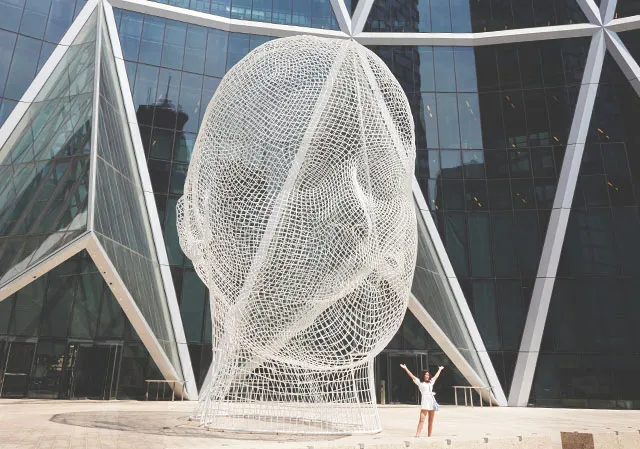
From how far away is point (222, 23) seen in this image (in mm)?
23016

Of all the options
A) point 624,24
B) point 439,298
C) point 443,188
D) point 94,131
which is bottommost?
point 439,298

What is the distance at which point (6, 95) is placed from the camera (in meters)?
18.8

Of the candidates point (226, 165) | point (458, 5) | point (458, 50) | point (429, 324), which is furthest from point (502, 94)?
point (226, 165)

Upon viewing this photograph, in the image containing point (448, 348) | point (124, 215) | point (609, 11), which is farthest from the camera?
point (609, 11)

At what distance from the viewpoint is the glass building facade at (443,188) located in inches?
720

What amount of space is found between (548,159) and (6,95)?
2056cm

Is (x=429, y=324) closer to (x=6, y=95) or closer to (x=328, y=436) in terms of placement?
(x=328, y=436)

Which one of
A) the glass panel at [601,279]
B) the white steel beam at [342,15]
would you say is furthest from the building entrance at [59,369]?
the white steel beam at [342,15]

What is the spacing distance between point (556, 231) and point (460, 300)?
4.60m

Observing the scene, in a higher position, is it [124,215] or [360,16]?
[360,16]

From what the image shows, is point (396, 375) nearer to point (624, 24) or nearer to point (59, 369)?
point (59, 369)

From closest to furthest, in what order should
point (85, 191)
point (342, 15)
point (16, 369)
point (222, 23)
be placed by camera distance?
point (85, 191)
point (16, 369)
point (222, 23)
point (342, 15)

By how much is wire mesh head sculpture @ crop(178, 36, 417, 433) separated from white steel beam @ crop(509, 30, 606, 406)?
41.9 feet

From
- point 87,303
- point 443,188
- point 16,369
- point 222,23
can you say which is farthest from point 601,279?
point 16,369
